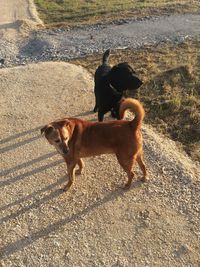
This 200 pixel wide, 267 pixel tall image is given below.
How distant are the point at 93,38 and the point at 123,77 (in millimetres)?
7540

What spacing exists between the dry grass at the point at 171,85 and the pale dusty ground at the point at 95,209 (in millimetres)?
559

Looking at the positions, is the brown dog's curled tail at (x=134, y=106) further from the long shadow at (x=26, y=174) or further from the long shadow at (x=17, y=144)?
the long shadow at (x=17, y=144)

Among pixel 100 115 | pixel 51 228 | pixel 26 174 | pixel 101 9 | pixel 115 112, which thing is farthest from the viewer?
pixel 101 9

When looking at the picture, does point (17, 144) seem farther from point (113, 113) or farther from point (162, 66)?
point (162, 66)

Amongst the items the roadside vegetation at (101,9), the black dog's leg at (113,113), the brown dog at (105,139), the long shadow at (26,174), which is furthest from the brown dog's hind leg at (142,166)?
the roadside vegetation at (101,9)

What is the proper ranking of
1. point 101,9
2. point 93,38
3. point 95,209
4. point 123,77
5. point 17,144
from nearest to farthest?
1. point 95,209
2. point 123,77
3. point 17,144
4. point 93,38
5. point 101,9

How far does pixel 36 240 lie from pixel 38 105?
4659 millimetres

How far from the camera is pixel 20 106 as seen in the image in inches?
411

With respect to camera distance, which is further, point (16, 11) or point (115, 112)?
point (16, 11)

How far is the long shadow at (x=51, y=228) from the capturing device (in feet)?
21.1

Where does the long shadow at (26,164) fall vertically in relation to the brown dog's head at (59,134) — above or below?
below

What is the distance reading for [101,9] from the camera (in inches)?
760

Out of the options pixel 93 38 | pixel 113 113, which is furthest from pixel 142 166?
pixel 93 38

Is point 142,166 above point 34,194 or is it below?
above
